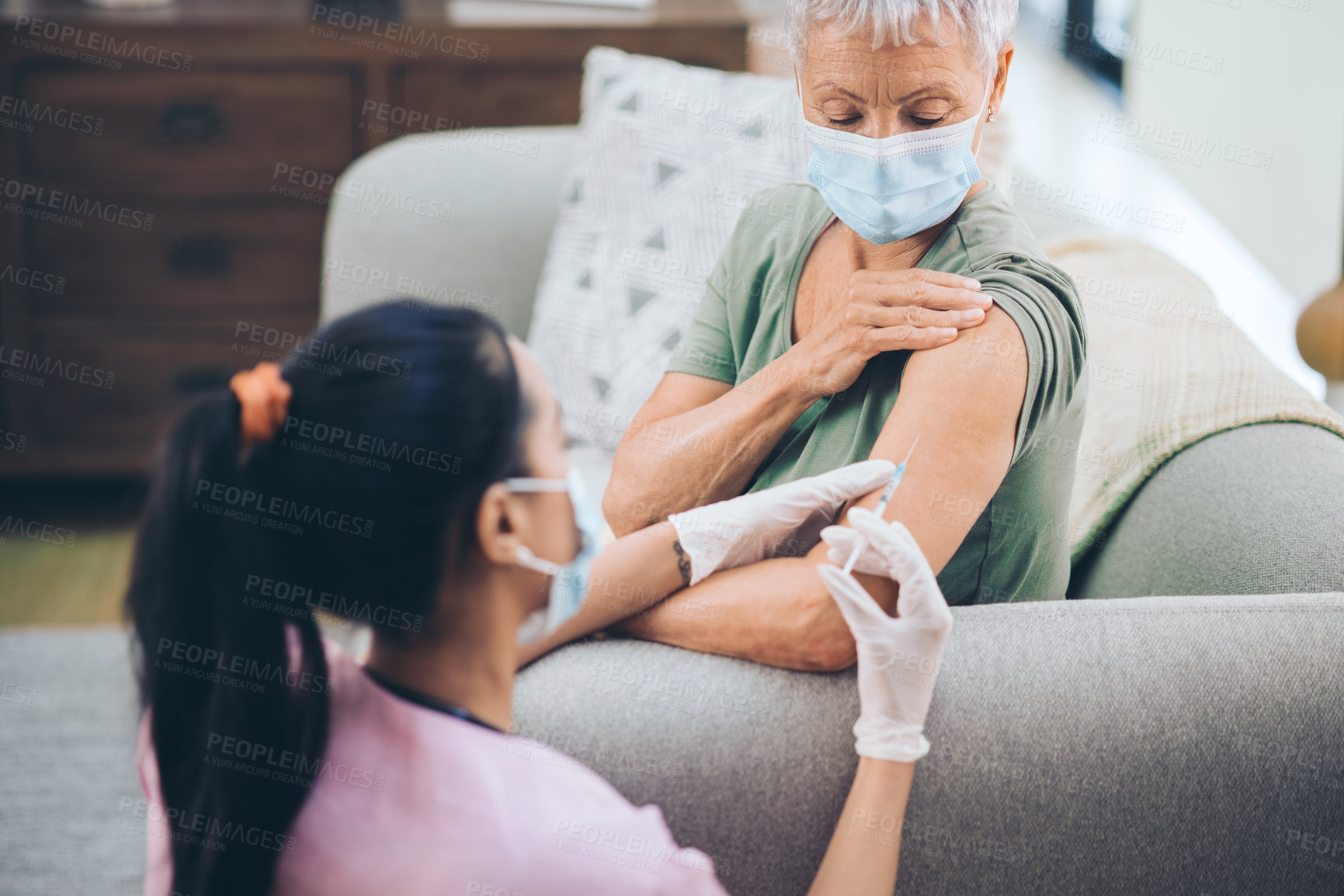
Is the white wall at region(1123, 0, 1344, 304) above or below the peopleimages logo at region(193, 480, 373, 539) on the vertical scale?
below

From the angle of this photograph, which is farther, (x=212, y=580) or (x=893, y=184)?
(x=893, y=184)

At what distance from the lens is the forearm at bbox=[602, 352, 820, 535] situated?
98 cm

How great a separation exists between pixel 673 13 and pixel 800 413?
5.58 feet

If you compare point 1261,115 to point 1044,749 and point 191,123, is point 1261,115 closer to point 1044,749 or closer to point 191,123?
point 1044,749

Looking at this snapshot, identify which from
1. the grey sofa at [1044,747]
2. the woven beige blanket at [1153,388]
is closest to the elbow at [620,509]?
the grey sofa at [1044,747]

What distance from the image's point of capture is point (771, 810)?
92 centimetres

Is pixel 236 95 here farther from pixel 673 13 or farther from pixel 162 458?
pixel 162 458

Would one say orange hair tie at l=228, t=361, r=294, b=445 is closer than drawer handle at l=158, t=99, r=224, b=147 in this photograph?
Yes

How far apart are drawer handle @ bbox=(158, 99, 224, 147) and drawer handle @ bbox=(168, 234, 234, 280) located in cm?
20

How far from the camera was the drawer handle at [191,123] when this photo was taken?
93.7 inches

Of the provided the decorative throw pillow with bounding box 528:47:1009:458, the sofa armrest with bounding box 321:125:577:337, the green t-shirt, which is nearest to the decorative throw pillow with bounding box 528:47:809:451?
the decorative throw pillow with bounding box 528:47:1009:458

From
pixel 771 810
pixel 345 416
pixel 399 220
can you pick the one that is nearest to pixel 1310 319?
pixel 771 810

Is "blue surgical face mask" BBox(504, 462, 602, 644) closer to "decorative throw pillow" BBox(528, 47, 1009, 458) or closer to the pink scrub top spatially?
the pink scrub top

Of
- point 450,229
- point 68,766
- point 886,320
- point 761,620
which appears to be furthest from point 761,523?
point 68,766
